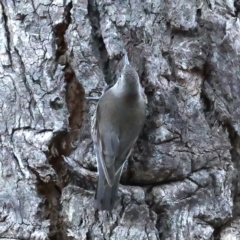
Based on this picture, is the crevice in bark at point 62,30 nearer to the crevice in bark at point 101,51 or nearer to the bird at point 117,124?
the crevice in bark at point 101,51

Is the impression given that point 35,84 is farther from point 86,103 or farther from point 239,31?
point 239,31

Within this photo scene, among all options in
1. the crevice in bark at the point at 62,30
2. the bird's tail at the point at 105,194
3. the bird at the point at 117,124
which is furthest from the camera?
the crevice in bark at the point at 62,30

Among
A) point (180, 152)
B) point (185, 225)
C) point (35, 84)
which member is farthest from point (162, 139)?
point (35, 84)

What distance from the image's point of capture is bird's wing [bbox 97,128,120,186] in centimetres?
218

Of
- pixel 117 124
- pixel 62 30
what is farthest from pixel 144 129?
pixel 62 30

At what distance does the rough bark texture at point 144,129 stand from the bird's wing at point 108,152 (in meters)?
0.04

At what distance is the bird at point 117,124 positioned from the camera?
2.22 metres

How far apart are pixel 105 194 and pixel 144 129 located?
1.10ft

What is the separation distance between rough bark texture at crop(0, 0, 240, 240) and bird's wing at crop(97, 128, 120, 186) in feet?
0.15

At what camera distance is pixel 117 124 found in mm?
2410

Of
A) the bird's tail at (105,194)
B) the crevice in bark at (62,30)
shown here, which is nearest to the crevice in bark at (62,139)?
the crevice in bark at (62,30)

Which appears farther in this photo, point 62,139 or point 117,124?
point 117,124

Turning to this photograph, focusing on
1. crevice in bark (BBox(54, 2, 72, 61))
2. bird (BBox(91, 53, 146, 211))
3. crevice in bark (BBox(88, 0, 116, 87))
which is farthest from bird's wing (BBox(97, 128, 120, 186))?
crevice in bark (BBox(54, 2, 72, 61))

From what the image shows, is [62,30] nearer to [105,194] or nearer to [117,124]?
[117,124]
